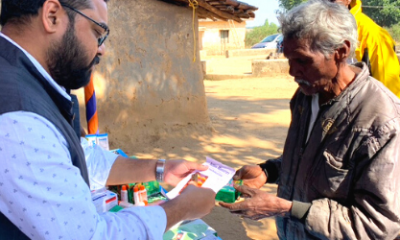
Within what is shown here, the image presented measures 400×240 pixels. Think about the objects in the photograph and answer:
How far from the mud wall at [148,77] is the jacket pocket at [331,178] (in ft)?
13.5

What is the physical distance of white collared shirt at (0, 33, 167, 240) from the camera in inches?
38.5

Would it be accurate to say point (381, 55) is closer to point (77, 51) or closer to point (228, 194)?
point (228, 194)

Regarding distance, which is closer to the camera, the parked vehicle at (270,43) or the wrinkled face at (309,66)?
the wrinkled face at (309,66)

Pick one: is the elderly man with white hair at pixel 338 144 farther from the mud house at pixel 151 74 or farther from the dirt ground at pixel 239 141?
the mud house at pixel 151 74

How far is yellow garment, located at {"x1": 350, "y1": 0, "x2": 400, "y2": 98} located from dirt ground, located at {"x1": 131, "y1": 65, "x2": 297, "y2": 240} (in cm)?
187

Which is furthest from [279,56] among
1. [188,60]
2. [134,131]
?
[134,131]

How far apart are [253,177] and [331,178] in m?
0.61

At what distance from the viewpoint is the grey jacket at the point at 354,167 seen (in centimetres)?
155

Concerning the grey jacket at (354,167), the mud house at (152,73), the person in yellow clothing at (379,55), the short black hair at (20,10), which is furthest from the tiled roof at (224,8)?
the short black hair at (20,10)

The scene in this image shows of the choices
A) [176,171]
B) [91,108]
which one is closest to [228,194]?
[176,171]

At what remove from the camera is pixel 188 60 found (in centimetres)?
647

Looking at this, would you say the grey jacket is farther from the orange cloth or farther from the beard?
the orange cloth

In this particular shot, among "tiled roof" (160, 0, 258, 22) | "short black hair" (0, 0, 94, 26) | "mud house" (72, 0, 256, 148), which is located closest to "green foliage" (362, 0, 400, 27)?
"tiled roof" (160, 0, 258, 22)

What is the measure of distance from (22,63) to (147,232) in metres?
0.71
